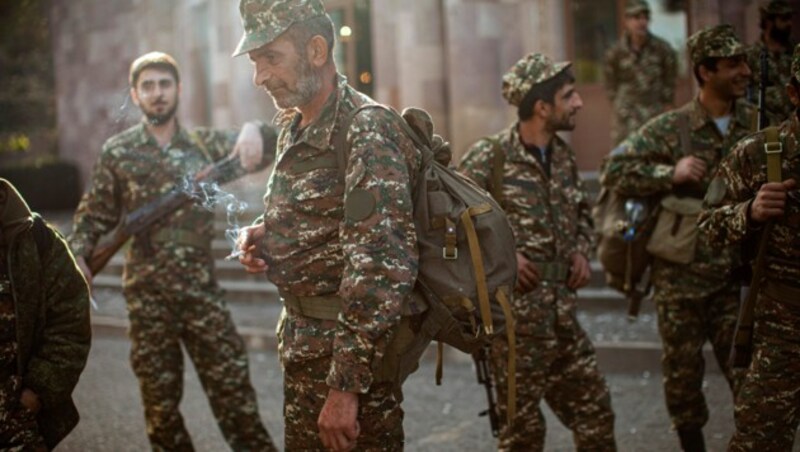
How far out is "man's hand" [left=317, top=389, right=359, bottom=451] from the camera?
11.0ft

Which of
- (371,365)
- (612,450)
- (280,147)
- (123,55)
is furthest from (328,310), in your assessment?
(123,55)

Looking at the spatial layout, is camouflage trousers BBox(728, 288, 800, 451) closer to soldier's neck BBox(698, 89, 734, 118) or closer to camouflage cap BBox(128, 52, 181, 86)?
soldier's neck BBox(698, 89, 734, 118)

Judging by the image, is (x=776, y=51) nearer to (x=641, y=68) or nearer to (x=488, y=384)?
(x=488, y=384)

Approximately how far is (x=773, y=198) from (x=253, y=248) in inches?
78.2

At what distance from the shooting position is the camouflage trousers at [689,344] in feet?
18.3

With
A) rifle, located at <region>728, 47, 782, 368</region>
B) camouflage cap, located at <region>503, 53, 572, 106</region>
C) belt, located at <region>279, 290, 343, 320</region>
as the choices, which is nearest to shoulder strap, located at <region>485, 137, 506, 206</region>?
camouflage cap, located at <region>503, 53, 572, 106</region>

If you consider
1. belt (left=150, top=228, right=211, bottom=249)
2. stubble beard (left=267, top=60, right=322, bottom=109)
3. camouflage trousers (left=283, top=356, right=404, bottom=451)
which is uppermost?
stubble beard (left=267, top=60, right=322, bottom=109)

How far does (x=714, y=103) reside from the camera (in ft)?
18.5

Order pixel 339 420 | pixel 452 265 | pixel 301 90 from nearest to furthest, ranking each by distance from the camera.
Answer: pixel 339 420, pixel 452 265, pixel 301 90

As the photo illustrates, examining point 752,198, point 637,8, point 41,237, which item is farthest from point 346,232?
point 637,8

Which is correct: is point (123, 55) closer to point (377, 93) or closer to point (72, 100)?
point (72, 100)

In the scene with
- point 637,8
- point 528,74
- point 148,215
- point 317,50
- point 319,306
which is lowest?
point 319,306

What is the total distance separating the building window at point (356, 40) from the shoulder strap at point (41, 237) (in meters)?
11.6

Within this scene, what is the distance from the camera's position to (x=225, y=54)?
16844mm
